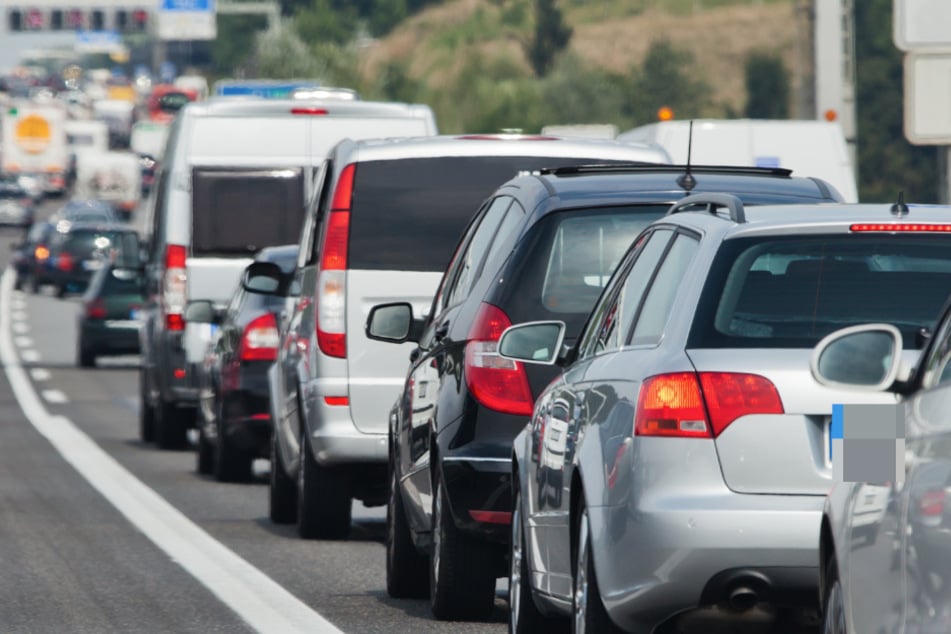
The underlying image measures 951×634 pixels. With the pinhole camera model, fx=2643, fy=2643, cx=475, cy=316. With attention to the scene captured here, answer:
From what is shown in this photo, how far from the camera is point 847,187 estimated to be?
2161 centimetres

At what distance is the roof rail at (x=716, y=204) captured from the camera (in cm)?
683

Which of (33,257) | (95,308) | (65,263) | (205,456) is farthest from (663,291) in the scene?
(33,257)

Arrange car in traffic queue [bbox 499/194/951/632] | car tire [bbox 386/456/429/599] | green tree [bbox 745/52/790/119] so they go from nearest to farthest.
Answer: car in traffic queue [bbox 499/194/951/632]
car tire [bbox 386/456/429/599]
green tree [bbox 745/52/790/119]

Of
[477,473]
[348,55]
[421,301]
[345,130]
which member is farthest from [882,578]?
[348,55]

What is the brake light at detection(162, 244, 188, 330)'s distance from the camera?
19.0 m

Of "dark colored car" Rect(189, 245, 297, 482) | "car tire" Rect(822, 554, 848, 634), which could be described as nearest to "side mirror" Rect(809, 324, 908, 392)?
"car tire" Rect(822, 554, 848, 634)

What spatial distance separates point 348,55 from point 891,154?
32.3 metres

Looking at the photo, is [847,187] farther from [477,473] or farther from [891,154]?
[891,154]

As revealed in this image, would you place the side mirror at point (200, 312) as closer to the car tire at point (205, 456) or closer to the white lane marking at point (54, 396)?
the car tire at point (205, 456)

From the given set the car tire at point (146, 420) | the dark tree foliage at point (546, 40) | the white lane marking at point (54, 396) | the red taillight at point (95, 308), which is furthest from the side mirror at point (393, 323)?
the dark tree foliage at point (546, 40)

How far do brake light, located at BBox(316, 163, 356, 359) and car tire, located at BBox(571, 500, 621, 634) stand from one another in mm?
4647

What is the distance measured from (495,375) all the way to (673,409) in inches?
93.5

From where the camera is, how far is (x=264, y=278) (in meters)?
14.1

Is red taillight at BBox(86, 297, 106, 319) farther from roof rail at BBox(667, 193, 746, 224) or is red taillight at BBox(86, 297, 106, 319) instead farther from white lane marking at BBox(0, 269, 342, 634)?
roof rail at BBox(667, 193, 746, 224)
